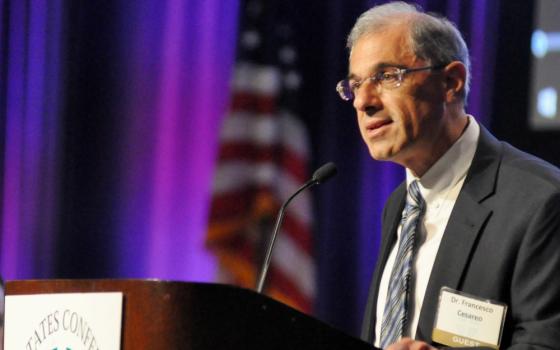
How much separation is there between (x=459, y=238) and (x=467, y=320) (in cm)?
26

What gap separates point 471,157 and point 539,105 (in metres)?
1.95

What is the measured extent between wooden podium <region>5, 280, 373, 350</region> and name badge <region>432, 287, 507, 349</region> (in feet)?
1.97

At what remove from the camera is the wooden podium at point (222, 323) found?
1.82 metres

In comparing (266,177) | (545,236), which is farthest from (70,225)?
(545,236)

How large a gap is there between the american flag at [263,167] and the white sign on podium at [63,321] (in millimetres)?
3112

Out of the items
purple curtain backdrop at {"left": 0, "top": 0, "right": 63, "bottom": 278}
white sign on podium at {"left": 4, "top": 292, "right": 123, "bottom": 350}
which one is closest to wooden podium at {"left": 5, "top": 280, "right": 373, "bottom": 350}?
white sign on podium at {"left": 4, "top": 292, "right": 123, "bottom": 350}

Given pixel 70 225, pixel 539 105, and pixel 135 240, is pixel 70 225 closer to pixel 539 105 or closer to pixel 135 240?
pixel 135 240

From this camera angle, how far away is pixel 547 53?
4527mm

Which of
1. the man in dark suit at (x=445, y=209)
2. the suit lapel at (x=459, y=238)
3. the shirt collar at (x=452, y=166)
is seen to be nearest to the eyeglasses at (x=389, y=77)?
the man in dark suit at (x=445, y=209)

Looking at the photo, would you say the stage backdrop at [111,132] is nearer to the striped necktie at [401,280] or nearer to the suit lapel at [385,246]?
the suit lapel at [385,246]

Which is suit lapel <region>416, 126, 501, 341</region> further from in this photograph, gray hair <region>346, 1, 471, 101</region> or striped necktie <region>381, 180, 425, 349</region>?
gray hair <region>346, 1, 471, 101</region>

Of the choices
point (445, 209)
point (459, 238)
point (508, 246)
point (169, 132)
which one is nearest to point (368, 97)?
point (445, 209)

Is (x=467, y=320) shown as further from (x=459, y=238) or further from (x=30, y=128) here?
(x=30, y=128)

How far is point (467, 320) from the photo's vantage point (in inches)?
93.8
